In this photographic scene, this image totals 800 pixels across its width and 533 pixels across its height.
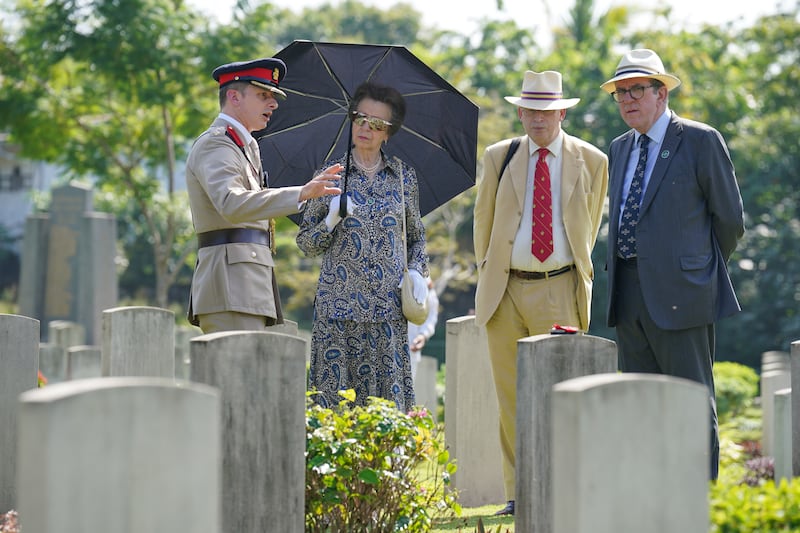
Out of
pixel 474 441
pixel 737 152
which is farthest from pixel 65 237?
pixel 474 441

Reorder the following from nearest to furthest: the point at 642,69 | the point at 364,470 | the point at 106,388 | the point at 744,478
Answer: the point at 106,388
the point at 364,470
the point at 642,69
the point at 744,478

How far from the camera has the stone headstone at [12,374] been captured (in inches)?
250

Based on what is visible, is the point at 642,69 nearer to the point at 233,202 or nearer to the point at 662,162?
the point at 662,162

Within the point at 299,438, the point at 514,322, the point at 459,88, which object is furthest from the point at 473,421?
the point at 459,88

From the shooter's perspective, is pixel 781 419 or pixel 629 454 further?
pixel 781 419

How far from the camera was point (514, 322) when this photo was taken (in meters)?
6.69

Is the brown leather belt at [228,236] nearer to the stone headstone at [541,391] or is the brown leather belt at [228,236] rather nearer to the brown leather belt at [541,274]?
the brown leather belt at [541,274]

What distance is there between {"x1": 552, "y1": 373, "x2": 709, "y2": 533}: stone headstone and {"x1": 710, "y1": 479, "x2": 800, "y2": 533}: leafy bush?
19 cm

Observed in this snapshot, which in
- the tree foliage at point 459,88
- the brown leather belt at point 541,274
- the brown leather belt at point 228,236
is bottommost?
the brown leather belt at point 541,274

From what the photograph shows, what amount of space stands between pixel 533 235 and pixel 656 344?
2.98 feet

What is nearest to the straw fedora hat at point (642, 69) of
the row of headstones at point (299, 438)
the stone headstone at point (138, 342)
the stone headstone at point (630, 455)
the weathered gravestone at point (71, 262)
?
the row of headstones at point (299, 438)

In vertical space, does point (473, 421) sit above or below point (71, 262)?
below

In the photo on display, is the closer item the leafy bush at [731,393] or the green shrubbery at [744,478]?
the green shrubbery at [744,478]

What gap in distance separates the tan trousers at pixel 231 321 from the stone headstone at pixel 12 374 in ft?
3.41
